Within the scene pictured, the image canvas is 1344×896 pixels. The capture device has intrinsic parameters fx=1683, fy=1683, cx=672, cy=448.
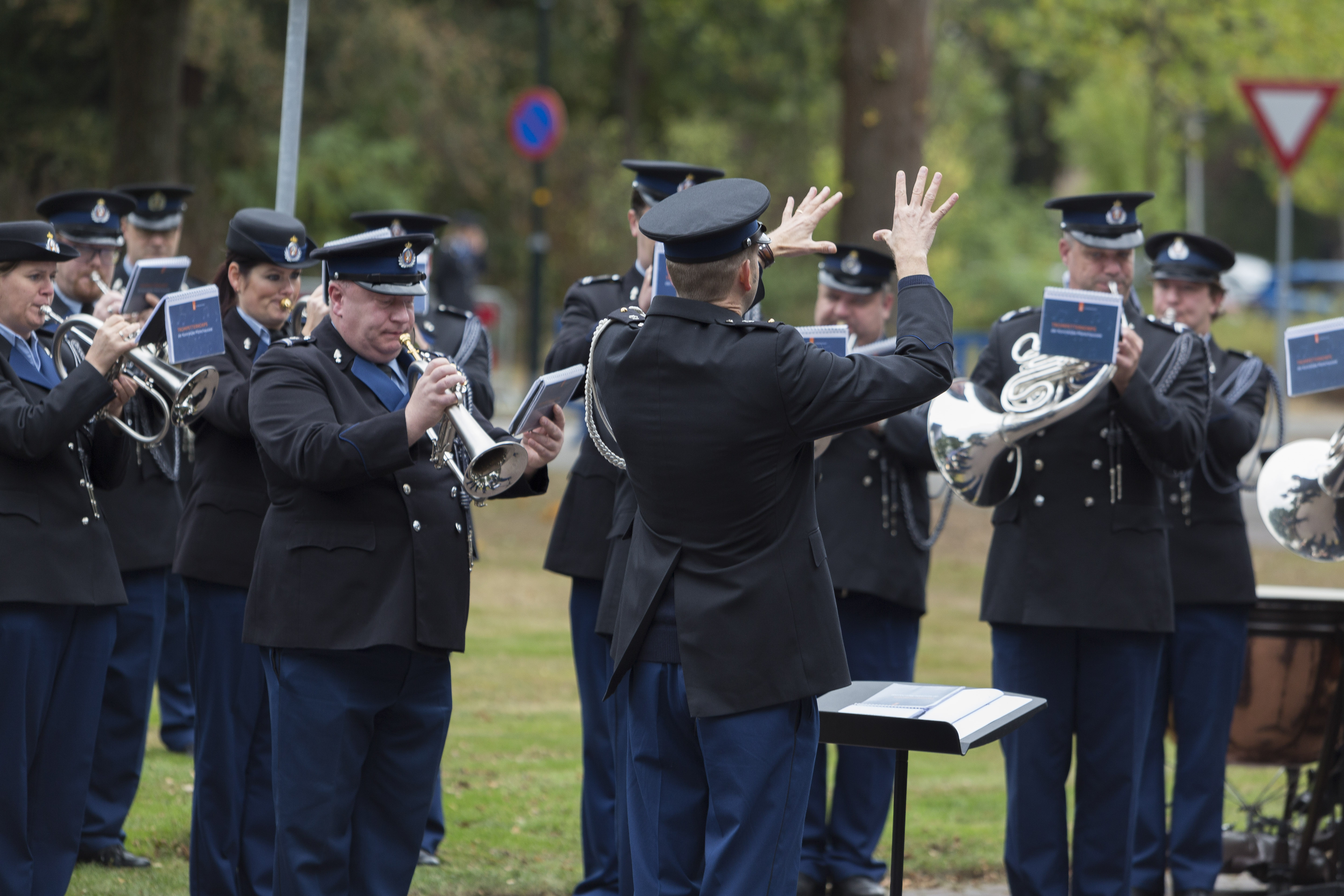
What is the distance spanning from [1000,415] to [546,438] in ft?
5.09

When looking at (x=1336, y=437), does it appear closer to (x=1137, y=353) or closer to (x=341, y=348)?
(x=1137, y=353)

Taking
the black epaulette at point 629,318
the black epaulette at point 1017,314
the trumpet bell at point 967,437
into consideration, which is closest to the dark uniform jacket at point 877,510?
the black epaulette at point 1017,314

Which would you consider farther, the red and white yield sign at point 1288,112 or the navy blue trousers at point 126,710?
the red and white yield sign at point 1288,112

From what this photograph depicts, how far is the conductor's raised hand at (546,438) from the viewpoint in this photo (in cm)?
468

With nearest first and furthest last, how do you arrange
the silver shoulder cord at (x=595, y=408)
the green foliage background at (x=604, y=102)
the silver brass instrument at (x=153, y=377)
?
the silver shoulder cord at (x=595, y=408)
the silver brass instrument at (x=153, y=377)
the green foliage background at (x=604, y=102)

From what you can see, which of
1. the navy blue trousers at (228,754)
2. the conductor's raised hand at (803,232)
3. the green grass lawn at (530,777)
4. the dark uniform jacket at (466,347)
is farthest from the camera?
the green grass lawn at (530,777)

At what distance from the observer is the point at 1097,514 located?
5605mm

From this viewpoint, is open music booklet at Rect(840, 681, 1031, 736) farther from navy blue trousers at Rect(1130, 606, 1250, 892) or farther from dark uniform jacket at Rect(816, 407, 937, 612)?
navy blue trousers at Rect(1130, 606, 1250, 892)

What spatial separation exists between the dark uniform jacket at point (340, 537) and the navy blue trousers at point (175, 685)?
367cm

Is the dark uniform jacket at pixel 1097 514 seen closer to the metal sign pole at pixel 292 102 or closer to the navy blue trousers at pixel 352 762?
the navy blue trousers at pixel 352 762

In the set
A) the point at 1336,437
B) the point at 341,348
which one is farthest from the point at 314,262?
the point at 1336,437

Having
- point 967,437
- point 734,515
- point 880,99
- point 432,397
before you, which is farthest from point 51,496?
point 880,99

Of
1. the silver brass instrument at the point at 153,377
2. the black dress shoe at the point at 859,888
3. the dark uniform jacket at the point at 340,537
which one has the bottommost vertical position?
the black dress shoe at the point at 859,888

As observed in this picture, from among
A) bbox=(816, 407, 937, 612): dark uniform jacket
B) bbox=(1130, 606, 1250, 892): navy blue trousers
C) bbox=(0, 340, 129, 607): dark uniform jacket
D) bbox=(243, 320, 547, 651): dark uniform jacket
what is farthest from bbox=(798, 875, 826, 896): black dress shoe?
bbox=(0, 340, 129, 607): dark uniform jacket
